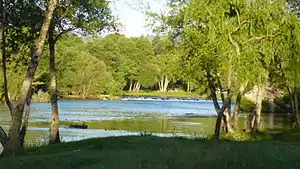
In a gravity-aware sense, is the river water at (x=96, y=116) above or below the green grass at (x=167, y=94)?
below

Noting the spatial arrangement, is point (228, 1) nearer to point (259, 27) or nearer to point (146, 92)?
point (259, 27)

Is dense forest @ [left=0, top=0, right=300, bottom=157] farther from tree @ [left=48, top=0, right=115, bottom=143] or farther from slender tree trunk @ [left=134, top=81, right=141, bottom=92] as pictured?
slender tree trunk @ [left=134, top=81, right=141, bottom=92]

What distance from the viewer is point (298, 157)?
11945mm

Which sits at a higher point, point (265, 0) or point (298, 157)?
point (265, 0)

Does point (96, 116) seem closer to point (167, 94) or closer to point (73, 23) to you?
point (73, 23)

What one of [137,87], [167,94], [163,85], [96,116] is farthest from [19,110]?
[163,85]

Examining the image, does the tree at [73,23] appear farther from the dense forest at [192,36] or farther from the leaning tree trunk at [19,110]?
the leaning tree trunk at [19,110]

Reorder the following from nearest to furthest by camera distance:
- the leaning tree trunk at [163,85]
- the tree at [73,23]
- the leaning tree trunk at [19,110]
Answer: the leaning tree trunk at [19,110], the tree at [73,23], the leaning tree trunk at [163,85]

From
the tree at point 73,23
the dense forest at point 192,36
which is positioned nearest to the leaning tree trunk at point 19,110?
the dense forest at point 192,36

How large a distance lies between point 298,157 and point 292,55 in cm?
1287

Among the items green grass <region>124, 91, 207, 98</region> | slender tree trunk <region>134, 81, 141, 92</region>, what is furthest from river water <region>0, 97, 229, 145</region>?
slender tree trunk <region>134, 81, 141, 92</region>

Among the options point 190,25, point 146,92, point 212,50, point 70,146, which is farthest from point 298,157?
point 146,92

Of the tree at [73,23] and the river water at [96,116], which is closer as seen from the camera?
the tree at [73,23]

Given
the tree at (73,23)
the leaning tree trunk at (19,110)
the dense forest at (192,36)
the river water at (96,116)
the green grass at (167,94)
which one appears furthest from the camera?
the green grass at (167,94)
